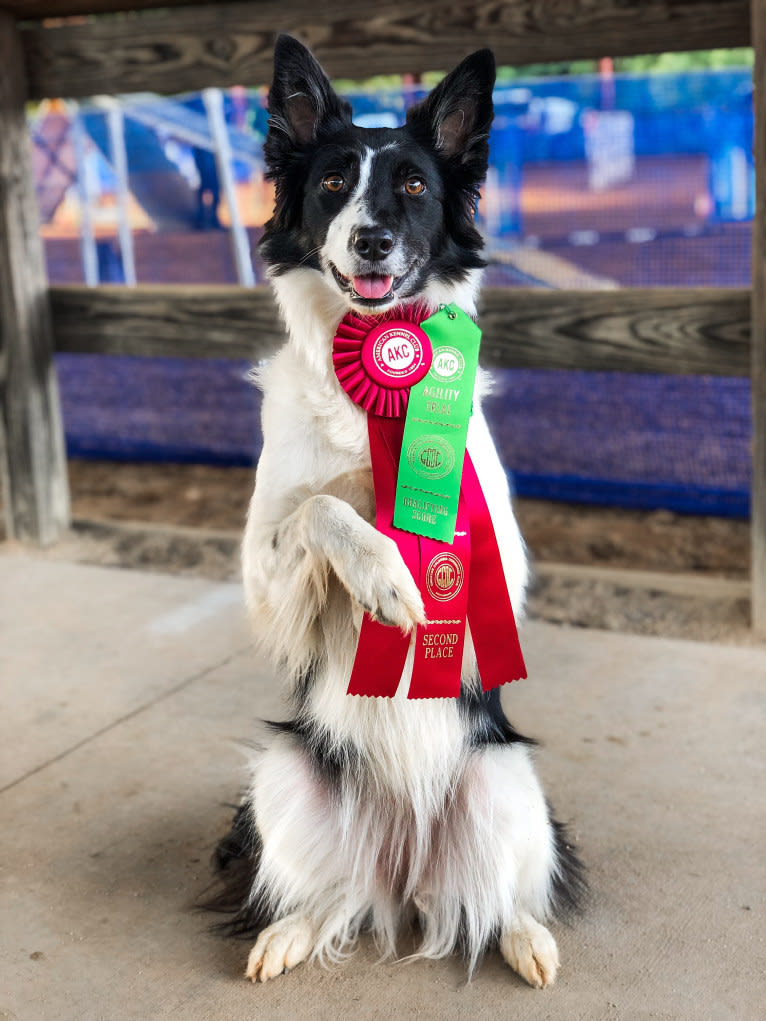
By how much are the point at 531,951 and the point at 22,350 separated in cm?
324

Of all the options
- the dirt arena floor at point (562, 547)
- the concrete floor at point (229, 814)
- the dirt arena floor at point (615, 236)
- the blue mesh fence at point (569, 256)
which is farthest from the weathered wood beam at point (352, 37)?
the concrete floor at point (229, 814)

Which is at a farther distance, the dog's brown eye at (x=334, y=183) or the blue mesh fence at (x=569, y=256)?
the blue mesh fence at (x=569, y=256)

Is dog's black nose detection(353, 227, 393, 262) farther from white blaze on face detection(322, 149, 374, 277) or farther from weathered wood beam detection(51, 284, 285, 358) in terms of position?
weathered wood beam detection(51, 284, 285, 358)

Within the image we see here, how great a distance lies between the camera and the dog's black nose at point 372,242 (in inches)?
70.3

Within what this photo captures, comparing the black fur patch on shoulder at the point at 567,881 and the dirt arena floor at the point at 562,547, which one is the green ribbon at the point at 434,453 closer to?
the black fur patch on shoulder at the point at 567,881

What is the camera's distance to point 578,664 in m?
3.11

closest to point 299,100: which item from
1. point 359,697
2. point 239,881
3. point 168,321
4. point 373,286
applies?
point 373,286

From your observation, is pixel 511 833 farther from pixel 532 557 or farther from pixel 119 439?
pixel 119 439

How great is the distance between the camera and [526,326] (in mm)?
3576

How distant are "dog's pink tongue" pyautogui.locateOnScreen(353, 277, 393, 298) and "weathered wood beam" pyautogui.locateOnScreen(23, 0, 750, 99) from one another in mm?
1953

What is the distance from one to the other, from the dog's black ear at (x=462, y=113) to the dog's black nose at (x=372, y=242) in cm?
28

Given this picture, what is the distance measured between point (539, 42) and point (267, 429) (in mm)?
2157

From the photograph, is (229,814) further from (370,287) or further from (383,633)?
(370,287)

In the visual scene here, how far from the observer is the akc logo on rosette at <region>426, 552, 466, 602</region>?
5.95 ft
